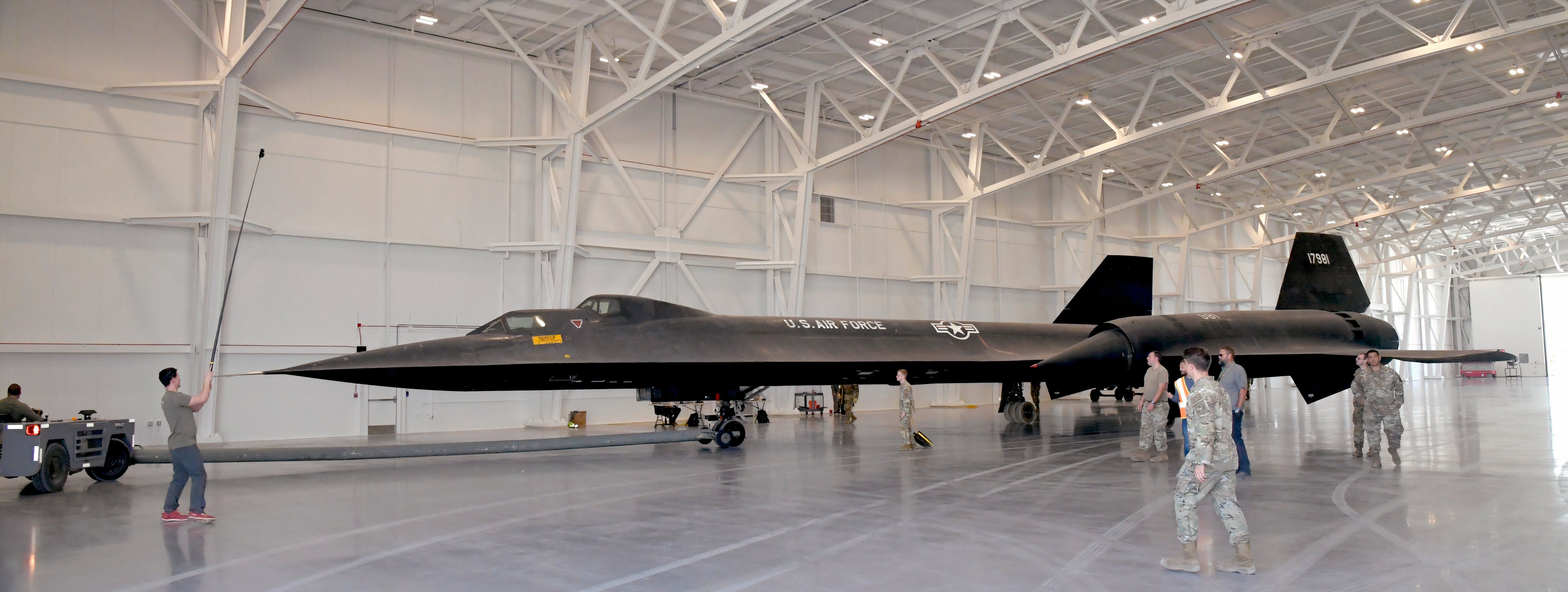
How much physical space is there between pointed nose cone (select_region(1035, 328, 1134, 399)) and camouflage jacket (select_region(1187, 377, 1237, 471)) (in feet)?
27.4

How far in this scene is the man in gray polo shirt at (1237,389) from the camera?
29.8 ft

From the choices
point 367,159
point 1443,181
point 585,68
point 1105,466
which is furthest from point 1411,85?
point 367,159

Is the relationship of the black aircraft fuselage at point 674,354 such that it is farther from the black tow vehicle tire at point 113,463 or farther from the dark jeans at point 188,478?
the dark jeans at point 188,478

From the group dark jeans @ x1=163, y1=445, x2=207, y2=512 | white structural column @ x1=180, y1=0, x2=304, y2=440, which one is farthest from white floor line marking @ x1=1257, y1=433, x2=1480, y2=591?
white structural column @ x1=180, y1=0, x2=304, y2=440

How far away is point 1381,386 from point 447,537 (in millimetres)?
9713

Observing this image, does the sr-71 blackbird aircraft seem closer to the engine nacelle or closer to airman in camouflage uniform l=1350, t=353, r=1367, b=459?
the engine nacelle

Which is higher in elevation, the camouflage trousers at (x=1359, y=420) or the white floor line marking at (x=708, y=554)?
the camouflage trousers at (x=1359, y=420)

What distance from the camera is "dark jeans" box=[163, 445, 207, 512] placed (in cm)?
684

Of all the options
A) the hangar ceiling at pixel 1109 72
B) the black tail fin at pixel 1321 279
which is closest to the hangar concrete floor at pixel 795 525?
the black tail fin at pixel 1321 279

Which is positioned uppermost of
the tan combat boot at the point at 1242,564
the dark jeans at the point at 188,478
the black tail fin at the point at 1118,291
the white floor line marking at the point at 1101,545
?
the black tail fin at the point at 1118,291

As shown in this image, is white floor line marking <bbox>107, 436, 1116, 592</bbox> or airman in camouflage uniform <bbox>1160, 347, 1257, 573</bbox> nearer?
airman in camouflage uniform <bbox>1160, 347, 1257, 573</bbox>

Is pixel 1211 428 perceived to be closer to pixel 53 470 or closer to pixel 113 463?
pixel 53 470

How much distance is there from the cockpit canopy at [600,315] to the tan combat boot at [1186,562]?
28.1ft

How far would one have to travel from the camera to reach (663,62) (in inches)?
773
